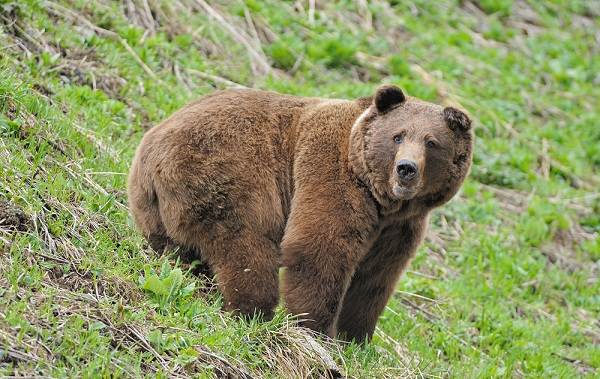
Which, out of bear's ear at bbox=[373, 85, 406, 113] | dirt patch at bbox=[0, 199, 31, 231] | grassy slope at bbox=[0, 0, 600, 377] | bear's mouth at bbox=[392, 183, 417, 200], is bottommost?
grassy slope at bbox=[0, 0, 600, 377]

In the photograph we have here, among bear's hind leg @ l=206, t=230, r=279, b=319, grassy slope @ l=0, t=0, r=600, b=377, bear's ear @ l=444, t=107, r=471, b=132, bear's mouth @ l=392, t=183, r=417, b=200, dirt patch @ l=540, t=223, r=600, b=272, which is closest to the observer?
grassy slope @ l=0, t=0, r=600, b=377

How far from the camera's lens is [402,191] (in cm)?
664

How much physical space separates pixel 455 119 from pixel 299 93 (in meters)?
4.92

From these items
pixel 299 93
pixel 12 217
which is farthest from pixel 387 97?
pixel 299 93

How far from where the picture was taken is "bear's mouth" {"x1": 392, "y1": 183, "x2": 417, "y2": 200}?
21.8 feet

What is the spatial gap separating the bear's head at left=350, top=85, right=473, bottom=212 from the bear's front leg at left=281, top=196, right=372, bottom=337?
1.31 feet

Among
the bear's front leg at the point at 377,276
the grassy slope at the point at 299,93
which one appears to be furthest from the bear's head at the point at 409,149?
the grassy slope at the point at 299,93

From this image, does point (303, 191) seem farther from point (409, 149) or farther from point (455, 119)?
point (455, 119)

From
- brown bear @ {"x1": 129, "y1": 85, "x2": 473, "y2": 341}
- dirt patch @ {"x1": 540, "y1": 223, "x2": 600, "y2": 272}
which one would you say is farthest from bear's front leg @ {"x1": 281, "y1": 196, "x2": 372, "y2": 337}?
dirt patch @ {"x1": 540, "y1": 223, "x2": 600, "y2": 272}

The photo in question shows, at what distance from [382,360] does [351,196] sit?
1262 mm

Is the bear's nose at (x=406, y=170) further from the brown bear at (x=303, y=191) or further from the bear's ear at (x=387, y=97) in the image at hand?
the bear's ear at (x=387, y=97)

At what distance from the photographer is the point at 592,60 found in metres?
16.3

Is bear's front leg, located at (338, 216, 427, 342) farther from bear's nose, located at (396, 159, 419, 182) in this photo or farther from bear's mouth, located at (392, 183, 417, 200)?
bear's nose, located at (396, 159, 419, 182)

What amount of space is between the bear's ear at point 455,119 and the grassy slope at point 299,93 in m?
1.76
